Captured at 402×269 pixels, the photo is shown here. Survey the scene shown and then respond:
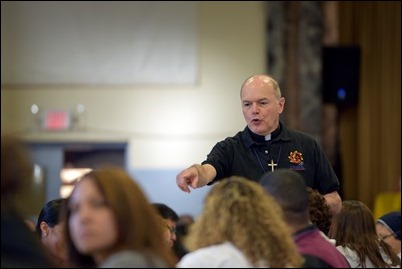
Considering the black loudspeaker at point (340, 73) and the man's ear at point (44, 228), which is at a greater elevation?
the black loudspeaker at point (340, 73)

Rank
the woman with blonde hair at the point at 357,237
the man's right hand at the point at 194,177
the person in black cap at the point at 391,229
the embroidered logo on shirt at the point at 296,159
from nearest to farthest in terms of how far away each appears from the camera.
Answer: the man's right hand at the point at 194,177 → the woman with blonde hair at the point at 357,237 → the embroidered logo on shirt at the point at 296,159 → the person in black cap at the point at 391,229

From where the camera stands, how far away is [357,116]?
36.7ft

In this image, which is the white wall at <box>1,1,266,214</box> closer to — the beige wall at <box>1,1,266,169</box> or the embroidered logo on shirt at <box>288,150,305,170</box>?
the beige wall at <box>1,1,266,169</box>

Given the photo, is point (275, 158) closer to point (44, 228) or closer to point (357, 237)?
point (357, 237)

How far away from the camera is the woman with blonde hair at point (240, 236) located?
2.64m

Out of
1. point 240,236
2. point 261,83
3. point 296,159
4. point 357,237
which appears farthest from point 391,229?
point 240,236

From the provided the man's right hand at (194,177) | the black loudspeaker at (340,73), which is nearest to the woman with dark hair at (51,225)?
the man's right hand at (194,177)

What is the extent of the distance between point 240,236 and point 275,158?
1.60 meters

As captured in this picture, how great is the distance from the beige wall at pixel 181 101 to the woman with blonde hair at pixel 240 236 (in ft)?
26.7

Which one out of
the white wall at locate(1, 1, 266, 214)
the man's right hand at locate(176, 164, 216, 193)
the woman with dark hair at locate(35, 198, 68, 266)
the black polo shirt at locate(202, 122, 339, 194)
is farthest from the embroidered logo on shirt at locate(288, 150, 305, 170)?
the white wall at locate(1, 1, 266, 214)

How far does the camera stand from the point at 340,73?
1095 centimetres

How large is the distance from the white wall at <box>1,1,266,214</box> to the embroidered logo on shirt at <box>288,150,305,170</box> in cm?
660

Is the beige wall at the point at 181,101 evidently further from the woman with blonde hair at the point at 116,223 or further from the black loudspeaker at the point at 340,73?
the woman with blonde hair at the point at 116,223

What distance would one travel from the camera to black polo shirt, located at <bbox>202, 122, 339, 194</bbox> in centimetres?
420
